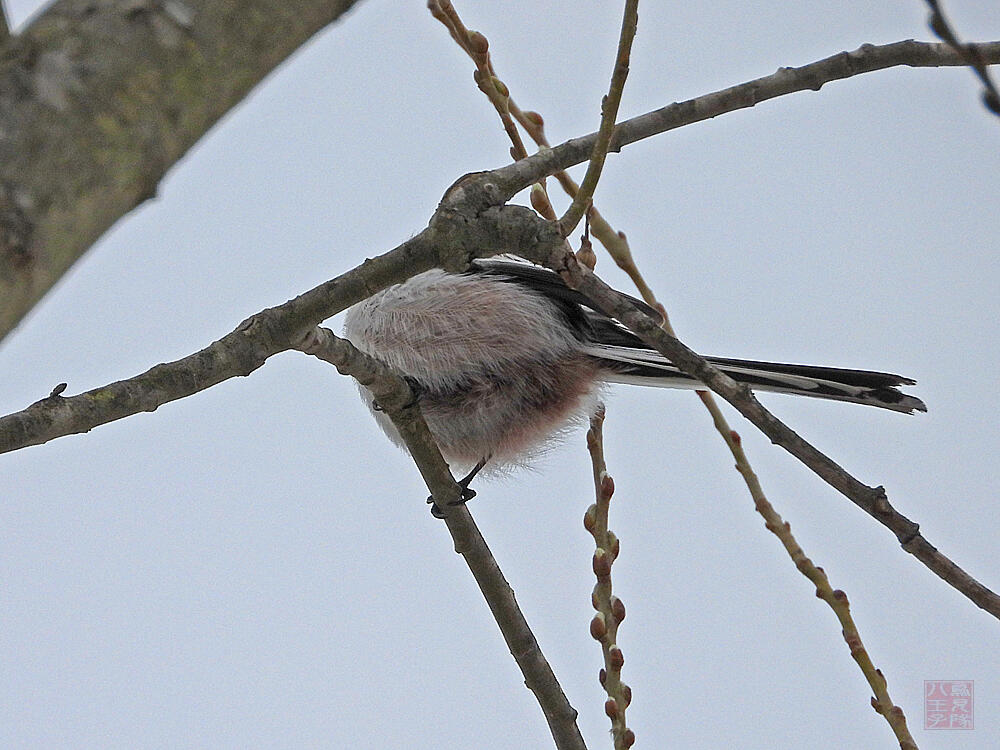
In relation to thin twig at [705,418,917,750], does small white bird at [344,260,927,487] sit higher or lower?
higher

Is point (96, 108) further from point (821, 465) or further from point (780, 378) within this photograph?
point (780, 378)

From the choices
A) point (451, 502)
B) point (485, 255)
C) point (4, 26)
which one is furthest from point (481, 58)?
point (4, 26)

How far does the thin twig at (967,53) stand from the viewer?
0.94 m

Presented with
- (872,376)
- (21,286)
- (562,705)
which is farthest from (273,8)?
(562,705)

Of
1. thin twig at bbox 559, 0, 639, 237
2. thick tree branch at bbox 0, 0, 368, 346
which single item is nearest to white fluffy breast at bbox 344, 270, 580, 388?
thin twig at bbox 559, 0, 639, 237

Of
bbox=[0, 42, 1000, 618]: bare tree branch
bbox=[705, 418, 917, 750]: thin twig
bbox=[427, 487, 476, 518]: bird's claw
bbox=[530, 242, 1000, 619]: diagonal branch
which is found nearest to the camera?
bbox=[530, 242, 1000, 619]: diagonal branch

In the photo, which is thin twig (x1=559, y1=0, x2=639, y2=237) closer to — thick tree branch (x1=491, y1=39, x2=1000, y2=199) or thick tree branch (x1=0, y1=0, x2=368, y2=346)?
thick tree branch (x1=491, y1=39, x2=1000, y2=199)

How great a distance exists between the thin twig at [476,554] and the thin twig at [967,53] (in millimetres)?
1350

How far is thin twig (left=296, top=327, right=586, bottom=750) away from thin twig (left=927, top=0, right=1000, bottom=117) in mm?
1350

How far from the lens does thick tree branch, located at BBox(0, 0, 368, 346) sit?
0.96 m

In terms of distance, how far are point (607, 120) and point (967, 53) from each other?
2.18 ft

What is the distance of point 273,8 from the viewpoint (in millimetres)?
1114

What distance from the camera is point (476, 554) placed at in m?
2.32

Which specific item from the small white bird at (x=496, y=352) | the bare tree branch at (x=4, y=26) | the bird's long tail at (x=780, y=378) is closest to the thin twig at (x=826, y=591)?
the bird's long tail at (x=780, y=378)
